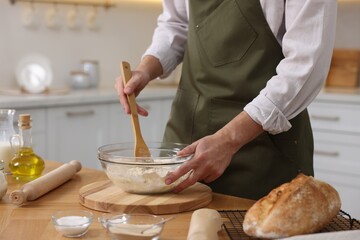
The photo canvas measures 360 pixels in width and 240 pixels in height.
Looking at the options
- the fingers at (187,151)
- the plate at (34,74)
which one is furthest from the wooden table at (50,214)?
the plate at (34,74)

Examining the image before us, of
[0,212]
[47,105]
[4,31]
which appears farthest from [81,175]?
[4,31]

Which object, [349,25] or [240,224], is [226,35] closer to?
[240,224]

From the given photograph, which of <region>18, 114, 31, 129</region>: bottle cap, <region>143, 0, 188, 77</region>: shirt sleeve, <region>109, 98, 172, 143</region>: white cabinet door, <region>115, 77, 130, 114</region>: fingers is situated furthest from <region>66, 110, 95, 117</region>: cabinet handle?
<region>18, 114, 31, 129</region>: bottle cap

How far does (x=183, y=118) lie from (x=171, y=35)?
0.29m

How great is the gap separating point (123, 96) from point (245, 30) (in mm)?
356

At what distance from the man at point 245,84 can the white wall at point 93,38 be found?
5.96ft

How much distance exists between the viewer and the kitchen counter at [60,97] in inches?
113

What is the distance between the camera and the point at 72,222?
1.11 meters

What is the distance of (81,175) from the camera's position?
5.21 feet

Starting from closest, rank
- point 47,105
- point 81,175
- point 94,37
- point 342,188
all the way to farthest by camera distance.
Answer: point 81,175, point 47,105, point 342,188, point 94,37

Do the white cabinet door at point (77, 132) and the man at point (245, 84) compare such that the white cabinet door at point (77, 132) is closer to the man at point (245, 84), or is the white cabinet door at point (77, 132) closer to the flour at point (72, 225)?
the man at point (245, 84)

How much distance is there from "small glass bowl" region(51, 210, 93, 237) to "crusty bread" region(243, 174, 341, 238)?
0.92 feet

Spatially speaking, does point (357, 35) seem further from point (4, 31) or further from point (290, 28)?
point (290, 28)

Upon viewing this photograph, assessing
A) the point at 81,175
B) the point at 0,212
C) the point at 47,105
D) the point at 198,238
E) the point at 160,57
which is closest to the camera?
the point at 198,238
